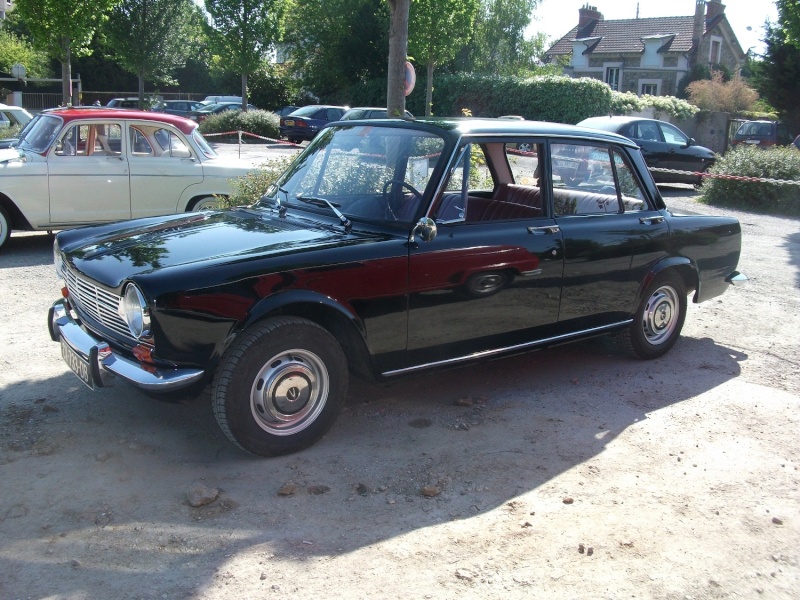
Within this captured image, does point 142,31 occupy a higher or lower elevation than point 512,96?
higher

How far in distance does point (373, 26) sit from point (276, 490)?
40.1 m

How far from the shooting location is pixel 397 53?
33.1ft

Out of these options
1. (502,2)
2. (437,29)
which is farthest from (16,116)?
(502,2)

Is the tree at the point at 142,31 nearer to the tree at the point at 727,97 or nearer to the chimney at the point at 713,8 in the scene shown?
the tree at the point at 727,97

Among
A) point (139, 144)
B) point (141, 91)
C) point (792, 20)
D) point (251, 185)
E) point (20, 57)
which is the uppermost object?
point (20, 57)

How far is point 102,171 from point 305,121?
22.0 m

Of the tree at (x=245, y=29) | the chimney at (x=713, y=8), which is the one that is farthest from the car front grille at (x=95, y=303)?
the chimney at (x=713, y=8)

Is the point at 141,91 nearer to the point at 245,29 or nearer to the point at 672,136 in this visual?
the point at 245,29

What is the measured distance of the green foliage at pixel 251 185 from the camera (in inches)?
368

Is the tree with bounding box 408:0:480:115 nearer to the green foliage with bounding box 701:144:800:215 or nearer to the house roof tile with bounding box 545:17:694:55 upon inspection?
the green foliage with bounding box 701:144:800:215

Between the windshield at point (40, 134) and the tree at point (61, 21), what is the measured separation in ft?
34.8

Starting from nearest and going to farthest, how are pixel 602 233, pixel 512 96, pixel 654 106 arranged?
1. pixel 602 233
2. pixel 654 106
3. pixel 512 96

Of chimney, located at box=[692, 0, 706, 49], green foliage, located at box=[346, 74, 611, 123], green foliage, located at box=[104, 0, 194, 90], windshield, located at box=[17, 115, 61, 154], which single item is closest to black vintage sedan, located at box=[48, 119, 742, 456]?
windshield, located at box=[17, 115, 61, 154]

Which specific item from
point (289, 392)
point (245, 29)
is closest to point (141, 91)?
point (245, 29)
